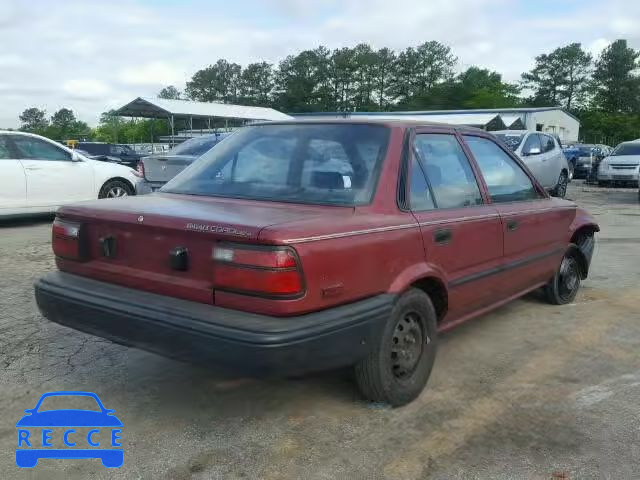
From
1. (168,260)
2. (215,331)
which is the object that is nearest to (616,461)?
(215,331)

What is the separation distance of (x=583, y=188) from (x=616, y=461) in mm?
18993

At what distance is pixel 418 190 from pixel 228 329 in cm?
141

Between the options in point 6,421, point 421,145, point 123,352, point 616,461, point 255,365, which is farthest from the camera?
point 123,352

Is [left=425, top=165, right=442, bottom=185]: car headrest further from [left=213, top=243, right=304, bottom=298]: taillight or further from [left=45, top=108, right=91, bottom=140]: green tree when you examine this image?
[left=45, top=108, right=91, bottom=140]: green tree

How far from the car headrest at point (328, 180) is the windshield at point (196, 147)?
7499 millimetres

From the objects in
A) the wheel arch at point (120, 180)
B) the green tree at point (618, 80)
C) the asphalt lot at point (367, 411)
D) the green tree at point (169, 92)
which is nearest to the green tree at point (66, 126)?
the green tree at point (169, 92)

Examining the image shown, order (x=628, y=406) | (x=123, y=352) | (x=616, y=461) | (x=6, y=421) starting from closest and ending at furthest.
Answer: (x=616, y=461) → (x=6, y=421) → (x=628, y=406) → (x=123, y=352)

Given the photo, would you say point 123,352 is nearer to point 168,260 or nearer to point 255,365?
point 168,260

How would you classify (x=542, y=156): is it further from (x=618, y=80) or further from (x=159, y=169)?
(x=618, y=80)

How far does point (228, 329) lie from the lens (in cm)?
263

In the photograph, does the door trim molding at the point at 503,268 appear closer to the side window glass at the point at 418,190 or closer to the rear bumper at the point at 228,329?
the side window glass at the point at 418,190

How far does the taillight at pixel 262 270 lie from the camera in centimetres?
262

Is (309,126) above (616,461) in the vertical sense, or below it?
above

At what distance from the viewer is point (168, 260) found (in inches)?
117
